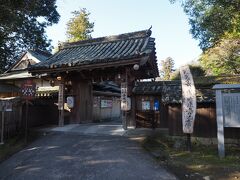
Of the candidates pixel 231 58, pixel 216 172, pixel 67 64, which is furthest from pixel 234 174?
pixel 231 58

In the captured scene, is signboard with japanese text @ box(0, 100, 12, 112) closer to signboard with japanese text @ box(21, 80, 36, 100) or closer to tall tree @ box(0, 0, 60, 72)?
signboard with japanese text @ box(21, 80, 36, 100)

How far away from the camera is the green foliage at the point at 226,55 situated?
65.6ft

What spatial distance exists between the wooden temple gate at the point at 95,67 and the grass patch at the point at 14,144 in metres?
2.32

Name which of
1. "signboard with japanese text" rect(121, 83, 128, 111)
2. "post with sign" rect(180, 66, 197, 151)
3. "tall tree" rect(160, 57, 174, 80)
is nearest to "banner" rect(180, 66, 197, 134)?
"post with sign" rect(180, 66, 197, 151)

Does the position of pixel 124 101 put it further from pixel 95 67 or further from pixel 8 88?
pixel 8 88

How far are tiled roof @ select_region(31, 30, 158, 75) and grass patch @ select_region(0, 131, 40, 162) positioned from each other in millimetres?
3917

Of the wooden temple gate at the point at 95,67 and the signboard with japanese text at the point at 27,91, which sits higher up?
the wooden temple gate at the point at 95,67

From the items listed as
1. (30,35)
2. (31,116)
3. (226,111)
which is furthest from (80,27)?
(226,111)

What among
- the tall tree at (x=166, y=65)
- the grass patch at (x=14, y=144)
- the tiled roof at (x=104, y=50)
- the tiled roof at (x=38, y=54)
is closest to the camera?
the grass patch at (x=14, y=144)

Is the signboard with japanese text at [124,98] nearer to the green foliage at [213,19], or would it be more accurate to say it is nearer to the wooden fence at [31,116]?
the wooden fence at [31,116]

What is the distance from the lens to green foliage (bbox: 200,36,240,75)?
19984 millimetres

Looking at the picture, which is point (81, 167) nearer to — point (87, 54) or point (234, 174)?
point (234, 174)

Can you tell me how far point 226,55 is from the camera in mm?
20609

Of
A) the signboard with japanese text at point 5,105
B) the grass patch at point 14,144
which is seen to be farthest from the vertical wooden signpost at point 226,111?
the signboard with japanese text at point 5,105
